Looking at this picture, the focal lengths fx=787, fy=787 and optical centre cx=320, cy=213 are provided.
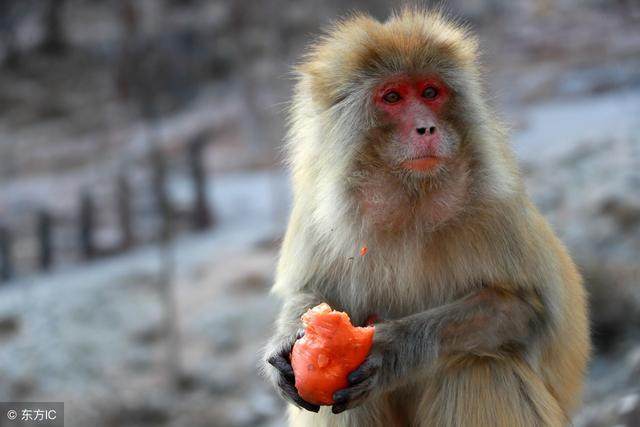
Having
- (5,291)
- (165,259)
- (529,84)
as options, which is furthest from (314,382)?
(529,84)

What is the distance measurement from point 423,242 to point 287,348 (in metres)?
0.74

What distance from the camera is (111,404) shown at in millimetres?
9094

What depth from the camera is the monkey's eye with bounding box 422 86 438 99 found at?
10.9 feet

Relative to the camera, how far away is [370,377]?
315 cm

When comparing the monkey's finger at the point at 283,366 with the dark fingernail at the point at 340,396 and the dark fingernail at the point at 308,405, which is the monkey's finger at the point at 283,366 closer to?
the dark fingernail at the point at 308,405

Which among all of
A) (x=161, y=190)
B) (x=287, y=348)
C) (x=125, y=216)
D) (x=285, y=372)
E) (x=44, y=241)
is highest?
(x=161, y=190)

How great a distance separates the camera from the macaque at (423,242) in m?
3.26

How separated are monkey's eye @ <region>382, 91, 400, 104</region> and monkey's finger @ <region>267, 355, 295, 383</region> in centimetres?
117

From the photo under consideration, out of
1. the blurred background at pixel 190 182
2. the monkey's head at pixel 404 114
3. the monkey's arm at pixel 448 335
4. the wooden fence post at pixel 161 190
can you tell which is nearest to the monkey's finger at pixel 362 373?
the monkey's arm at pixel 448 335

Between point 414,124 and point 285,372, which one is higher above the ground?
point 414,124

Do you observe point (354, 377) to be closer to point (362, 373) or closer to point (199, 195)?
point (362, 373)

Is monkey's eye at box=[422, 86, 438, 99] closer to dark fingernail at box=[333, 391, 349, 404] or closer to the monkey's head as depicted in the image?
the monkey's head

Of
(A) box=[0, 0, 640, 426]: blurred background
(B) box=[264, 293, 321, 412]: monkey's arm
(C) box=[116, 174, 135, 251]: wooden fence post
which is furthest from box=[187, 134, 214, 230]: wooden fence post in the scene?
(B) box=[264, 293, 321, 412]: monkey's arm

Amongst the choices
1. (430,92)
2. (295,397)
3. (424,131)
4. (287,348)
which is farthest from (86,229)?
(424,131)
